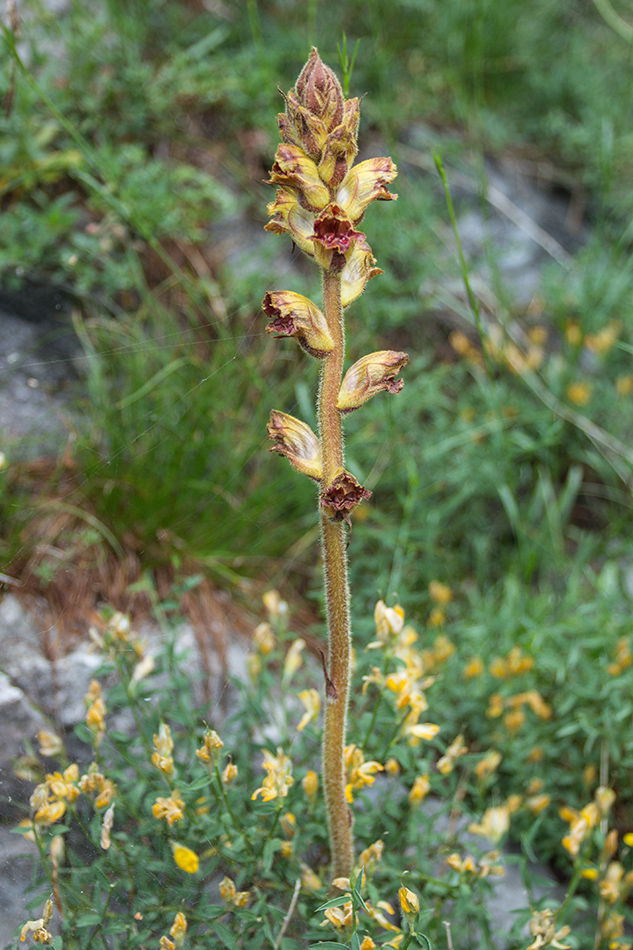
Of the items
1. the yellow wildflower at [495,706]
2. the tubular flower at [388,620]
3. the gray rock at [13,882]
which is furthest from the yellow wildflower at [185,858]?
the yellow wildflower at [495,706]

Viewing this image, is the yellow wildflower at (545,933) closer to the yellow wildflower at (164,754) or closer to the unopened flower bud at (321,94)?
the yellow wildflower at (164,754)

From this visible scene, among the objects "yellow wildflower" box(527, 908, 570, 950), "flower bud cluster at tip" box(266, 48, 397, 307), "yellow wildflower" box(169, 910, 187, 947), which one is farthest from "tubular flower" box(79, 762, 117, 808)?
"flower bud cluster at tip" box(266, 48, 397, 307)

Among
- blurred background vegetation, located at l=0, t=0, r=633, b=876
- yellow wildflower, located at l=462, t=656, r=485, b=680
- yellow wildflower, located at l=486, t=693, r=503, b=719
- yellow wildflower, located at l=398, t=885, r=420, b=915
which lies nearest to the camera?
yellow wildflower, located at l=398, t=885, r=420, b=915

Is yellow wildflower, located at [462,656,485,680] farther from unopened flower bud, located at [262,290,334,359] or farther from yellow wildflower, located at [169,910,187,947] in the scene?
unopened flower bud, located at [262,290,334,359]

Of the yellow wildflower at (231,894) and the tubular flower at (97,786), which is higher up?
the tubular flower at (97,786)

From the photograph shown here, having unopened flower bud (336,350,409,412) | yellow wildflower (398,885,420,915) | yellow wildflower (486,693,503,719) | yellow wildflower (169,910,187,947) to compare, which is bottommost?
yellow wildflower (169,910,187,947)

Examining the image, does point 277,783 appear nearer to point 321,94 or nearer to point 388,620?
point 388,620
